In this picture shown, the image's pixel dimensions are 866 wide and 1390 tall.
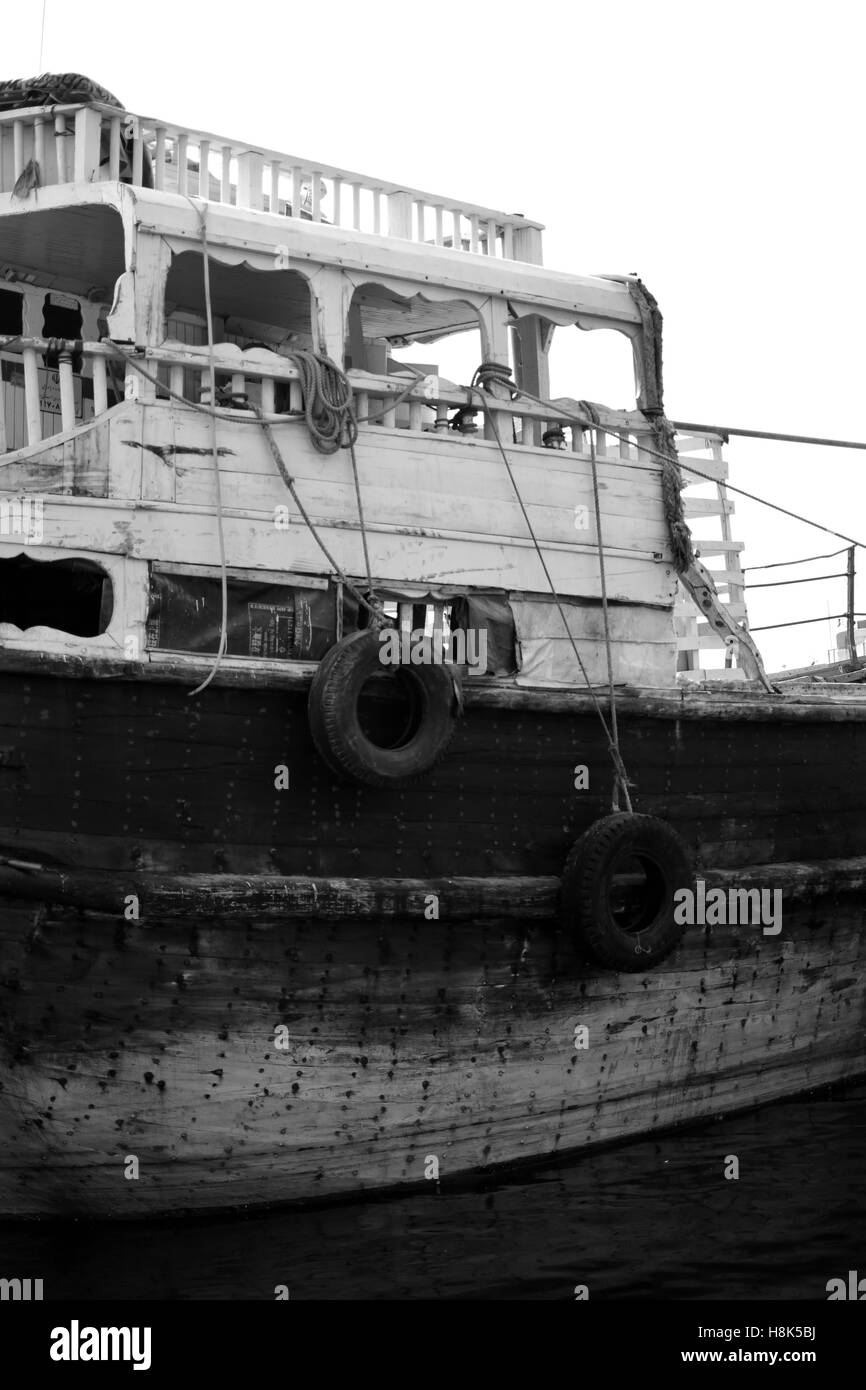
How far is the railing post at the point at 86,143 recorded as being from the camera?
27.4ft

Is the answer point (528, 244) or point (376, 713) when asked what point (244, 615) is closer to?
point (376, 713)

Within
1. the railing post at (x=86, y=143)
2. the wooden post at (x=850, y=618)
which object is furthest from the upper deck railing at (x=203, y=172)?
the wooden post at (x=850, y=618)

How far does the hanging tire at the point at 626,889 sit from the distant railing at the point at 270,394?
230 centimetres

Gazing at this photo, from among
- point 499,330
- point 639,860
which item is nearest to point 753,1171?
point 639,860

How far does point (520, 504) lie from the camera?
29.2 ft

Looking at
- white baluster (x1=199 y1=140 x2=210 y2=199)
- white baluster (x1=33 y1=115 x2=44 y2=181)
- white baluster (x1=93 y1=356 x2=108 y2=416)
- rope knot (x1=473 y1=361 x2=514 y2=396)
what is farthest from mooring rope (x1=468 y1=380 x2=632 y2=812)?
white baluster (x1=33 y1=115 x2=44 y2=181)

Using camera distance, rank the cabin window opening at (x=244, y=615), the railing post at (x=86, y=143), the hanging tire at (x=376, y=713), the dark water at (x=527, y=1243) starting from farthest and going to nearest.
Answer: the railing post at (x=86, y=143), the cabin window opening at (x=244, y=615), the hanging tire at (x=376, y=713), the dark water at (x=527, y=1243)

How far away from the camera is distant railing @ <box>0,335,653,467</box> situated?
7.87 metres

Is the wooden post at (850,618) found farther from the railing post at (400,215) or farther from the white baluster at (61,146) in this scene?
the white baluster at (61,146)

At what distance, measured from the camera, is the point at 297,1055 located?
7.90m

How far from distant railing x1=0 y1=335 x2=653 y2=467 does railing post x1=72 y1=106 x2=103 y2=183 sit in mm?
1018

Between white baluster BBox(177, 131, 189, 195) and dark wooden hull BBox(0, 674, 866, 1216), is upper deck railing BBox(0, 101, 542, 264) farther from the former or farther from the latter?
dark wooden hull BBox(0, 674, 866, 1216)

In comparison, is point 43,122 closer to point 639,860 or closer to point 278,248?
point 278,248

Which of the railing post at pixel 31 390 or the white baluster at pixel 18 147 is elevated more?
the white baluster at pixel 18 147
